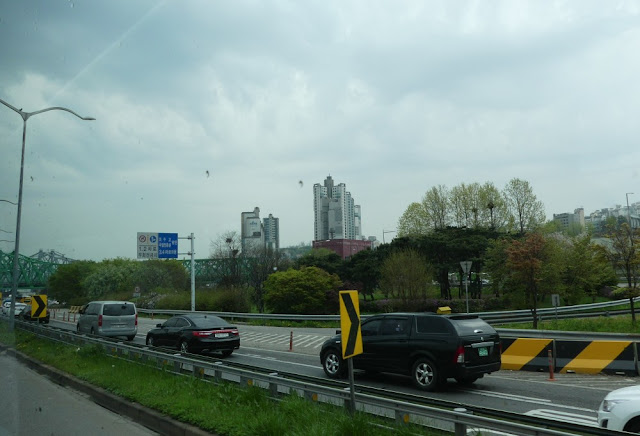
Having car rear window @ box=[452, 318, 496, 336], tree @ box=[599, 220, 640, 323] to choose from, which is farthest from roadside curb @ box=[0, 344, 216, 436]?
tree @ box=[599, 220, 640, 323]

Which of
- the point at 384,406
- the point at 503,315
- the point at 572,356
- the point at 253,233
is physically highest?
the point at 253,233

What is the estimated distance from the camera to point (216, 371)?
9883mm

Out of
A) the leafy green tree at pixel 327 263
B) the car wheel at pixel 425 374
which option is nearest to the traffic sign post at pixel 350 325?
the car wheel at pixel 425 374

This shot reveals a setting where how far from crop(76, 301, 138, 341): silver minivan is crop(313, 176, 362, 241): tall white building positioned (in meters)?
87.2

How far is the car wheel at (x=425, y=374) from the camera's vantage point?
36.5 feet

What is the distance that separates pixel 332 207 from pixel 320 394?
106557mm

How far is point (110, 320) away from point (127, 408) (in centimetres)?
1521

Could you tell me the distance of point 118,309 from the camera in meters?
23.9

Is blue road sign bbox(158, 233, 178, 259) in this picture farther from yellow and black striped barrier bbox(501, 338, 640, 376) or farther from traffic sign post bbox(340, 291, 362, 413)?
traffic sign post bbox(340, 291, 362, 413)

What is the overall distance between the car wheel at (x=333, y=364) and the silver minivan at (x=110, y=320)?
1382 cm

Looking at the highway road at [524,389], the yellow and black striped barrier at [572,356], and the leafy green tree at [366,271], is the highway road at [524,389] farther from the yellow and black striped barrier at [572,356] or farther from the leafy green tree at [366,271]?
the leafy green tree at [366,271]

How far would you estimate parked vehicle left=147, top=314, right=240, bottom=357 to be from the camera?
1736 cm

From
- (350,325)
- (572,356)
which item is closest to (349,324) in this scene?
(350,325)

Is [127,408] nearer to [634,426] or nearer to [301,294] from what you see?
[634,426]
